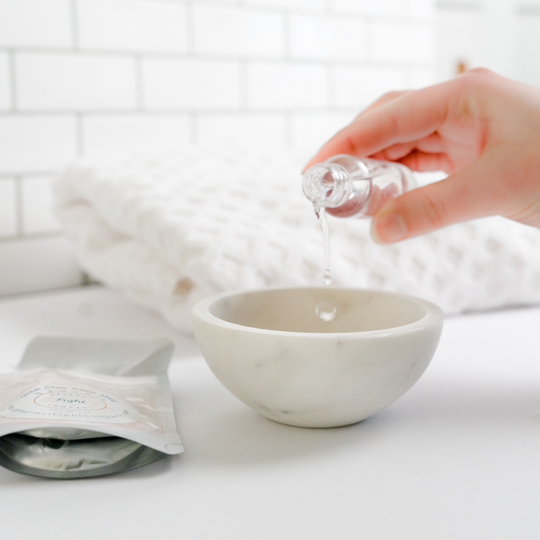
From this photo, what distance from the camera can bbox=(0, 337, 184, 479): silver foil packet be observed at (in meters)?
0.36

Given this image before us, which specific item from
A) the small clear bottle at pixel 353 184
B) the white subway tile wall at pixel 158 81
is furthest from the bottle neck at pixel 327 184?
the white subway tile wall at pixel 158 81

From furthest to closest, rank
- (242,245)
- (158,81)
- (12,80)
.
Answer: (158,81)
(12,80)
(242,245)

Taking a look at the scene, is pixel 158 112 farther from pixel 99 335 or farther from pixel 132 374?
pixel 132 374

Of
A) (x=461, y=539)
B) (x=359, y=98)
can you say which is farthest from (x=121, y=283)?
(x=359, y=98)

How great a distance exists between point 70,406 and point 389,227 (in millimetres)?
265

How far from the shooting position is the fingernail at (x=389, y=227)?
1.62 feet

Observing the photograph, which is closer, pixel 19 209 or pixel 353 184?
pixel 353 184

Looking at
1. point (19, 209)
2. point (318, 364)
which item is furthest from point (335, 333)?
point (19, 209)

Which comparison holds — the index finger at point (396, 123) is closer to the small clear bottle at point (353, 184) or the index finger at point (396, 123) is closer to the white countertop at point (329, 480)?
the small clear bottle at point (353, 184)

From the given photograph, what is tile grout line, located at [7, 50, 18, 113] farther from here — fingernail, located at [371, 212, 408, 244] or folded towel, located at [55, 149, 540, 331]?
fingernail, located at [371, 212, 408, 244]

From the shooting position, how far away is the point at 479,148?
0.52m

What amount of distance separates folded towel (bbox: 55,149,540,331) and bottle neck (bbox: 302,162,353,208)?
15cm

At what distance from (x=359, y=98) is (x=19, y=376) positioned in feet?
3.01

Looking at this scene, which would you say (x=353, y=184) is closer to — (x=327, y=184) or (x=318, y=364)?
(x=327, y=184)
